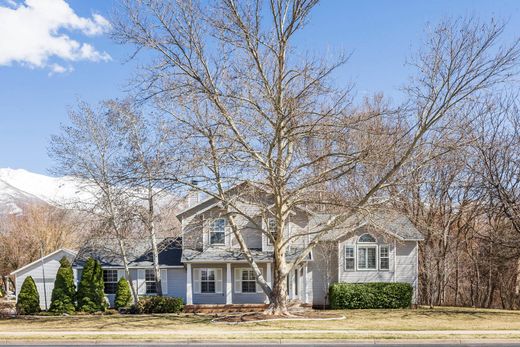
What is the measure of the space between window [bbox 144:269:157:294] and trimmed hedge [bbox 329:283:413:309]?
33.1 feet

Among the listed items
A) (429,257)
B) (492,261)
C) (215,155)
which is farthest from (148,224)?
(492,261)

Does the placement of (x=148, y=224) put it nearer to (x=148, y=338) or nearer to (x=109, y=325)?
(x=109, y=325)

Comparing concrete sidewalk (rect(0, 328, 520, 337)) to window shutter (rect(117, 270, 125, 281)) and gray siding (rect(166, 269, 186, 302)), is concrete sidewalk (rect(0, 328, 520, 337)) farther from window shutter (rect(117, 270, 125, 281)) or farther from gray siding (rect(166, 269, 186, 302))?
window shutter (rect(117, 270, 125, 281))

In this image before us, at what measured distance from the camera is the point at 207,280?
102 feet

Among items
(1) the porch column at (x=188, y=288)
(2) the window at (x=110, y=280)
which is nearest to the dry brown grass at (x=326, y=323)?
(1) the porch column at (x=188, y=288)

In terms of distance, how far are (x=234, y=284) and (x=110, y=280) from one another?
24.1 feet

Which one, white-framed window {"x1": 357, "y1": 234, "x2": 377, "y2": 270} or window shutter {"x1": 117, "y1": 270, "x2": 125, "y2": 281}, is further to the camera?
window shutter {"x1": 117, "y1": 270, "x2": 125, "y2": 281}

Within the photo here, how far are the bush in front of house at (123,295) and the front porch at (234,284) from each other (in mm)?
3478

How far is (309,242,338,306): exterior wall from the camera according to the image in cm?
3131

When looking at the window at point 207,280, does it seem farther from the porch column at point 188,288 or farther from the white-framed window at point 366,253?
the white-framed window at point 366,253

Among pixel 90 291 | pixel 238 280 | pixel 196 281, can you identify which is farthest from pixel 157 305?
pixel 238 280

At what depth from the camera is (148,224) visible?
2855cm

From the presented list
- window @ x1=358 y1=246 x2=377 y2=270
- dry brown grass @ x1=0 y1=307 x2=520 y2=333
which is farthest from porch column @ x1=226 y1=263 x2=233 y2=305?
window @ x1=358 y1=246 x2=377 y2=270

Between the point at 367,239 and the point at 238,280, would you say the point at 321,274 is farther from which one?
the point at 238,280
